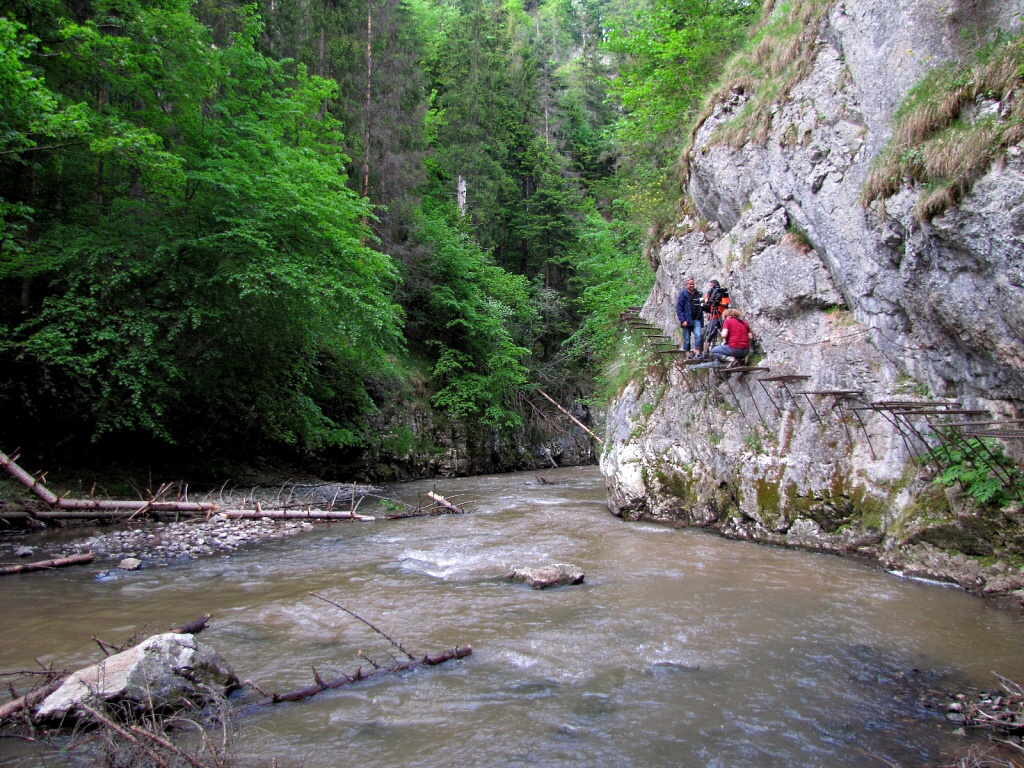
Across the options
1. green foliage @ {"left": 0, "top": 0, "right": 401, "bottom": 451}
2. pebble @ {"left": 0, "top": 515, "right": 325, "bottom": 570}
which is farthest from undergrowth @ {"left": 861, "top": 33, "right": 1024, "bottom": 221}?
pebble @ {"left": 0, "top": 515, "right": 325, "bottom": 570}

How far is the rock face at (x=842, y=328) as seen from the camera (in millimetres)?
6735

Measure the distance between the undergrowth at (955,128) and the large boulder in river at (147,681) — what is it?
8.60 metres

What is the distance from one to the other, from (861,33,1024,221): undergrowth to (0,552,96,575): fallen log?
39.1 feet

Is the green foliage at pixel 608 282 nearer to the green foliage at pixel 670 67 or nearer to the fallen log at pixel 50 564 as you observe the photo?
the green foliage at pixel 670 67

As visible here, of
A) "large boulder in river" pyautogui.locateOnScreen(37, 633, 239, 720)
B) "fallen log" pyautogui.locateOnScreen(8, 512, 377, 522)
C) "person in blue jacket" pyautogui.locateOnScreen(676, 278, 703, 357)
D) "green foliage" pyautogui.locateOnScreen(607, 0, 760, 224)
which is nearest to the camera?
"large boulder in river" pyautogui.locateOnScreen(37, 633, 239, 720)

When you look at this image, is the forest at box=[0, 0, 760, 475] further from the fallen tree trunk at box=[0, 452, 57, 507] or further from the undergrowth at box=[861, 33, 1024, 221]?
the undergrowth at box=[861, 33, 1024, 221]

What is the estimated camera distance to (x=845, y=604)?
21.8 ft

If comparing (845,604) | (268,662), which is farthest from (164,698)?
(845,604)

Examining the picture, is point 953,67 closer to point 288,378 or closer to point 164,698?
point 164,698

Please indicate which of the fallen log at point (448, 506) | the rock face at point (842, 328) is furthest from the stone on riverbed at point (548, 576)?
the fallen log at point (448, 506)

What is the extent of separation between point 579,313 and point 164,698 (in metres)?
27.2

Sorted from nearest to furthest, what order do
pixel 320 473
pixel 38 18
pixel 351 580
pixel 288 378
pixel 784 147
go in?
pixel 351 580 → pixel 784 147 → pixel 38 18 → pixel 288 378 → pixel 320 473

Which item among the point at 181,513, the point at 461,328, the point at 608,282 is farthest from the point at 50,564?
the point at 608,282

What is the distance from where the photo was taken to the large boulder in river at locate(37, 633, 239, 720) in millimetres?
3902
